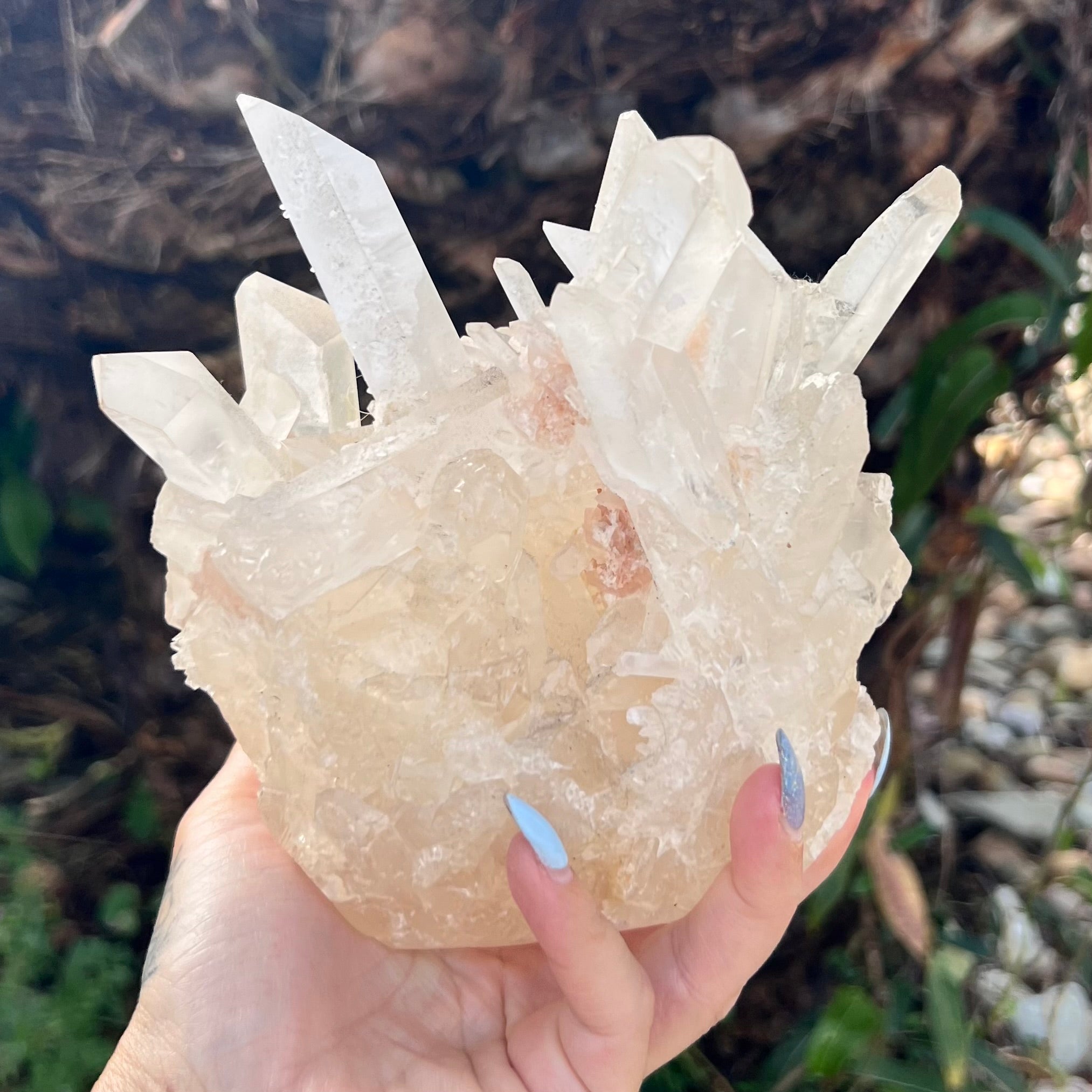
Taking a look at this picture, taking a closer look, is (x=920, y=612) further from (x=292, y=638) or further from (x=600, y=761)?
(x=292, y=638)

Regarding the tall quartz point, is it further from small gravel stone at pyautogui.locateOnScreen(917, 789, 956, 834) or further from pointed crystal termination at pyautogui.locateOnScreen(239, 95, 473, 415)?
small gravel stone at pyautogui.locateOnScreen(917, 789, 956, 834)

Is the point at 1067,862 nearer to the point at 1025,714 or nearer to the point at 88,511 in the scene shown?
the point at 1025,714

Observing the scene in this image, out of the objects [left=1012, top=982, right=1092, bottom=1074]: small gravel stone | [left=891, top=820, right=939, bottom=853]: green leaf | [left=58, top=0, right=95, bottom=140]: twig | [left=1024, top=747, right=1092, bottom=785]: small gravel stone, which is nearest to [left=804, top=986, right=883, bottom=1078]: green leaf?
[left=891, top=820, right=939, bottom=853]: green leaf

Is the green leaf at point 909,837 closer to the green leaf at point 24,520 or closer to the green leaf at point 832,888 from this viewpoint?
the green leaf at point 832,888

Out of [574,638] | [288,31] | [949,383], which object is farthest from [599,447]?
[288,31]

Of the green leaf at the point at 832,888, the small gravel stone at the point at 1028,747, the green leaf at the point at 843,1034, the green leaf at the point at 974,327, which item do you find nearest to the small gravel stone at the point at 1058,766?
the small gravel stone at the point at 1028,747
